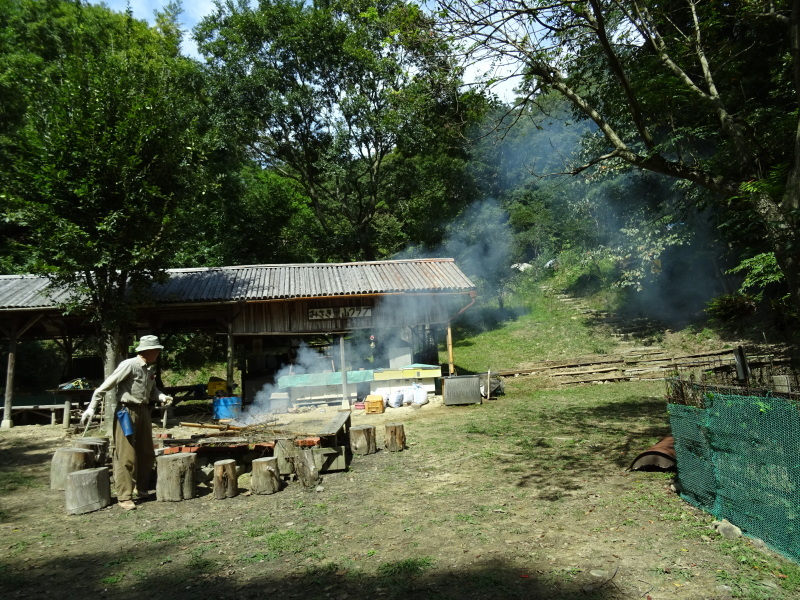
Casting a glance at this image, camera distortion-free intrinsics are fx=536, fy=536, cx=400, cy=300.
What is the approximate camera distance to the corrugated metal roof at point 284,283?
14953mm

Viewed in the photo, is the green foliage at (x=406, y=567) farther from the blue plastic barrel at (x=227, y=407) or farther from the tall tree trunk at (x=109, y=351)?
the tall tree trunk at (x=109, y=351)

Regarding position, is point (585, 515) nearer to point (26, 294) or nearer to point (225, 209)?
point (26, 294)

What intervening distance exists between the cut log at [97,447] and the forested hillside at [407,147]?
537 centimetres

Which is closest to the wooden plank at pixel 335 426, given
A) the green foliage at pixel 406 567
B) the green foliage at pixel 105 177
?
the green foliage at pixel 406 567

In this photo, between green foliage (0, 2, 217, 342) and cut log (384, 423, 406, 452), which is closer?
cut log (384, 423, 406, 452)

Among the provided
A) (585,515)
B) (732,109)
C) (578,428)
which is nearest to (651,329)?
(732,109)

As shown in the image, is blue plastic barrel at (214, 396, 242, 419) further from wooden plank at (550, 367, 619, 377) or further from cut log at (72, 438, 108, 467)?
wooden plank at (550, 367, 619, 377)

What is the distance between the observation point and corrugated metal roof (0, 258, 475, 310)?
49.1 ft

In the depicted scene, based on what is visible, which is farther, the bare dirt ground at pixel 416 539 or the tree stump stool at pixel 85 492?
the tree stump stool at pixel 85 492

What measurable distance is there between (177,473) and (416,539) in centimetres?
331

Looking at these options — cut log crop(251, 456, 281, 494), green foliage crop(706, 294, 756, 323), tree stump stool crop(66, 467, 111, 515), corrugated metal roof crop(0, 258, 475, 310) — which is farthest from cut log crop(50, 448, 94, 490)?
green foliage crop(706, 294, 756, 323)

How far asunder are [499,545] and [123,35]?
27.5m

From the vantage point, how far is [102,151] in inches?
449

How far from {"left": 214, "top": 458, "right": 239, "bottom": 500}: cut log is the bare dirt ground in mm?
87
